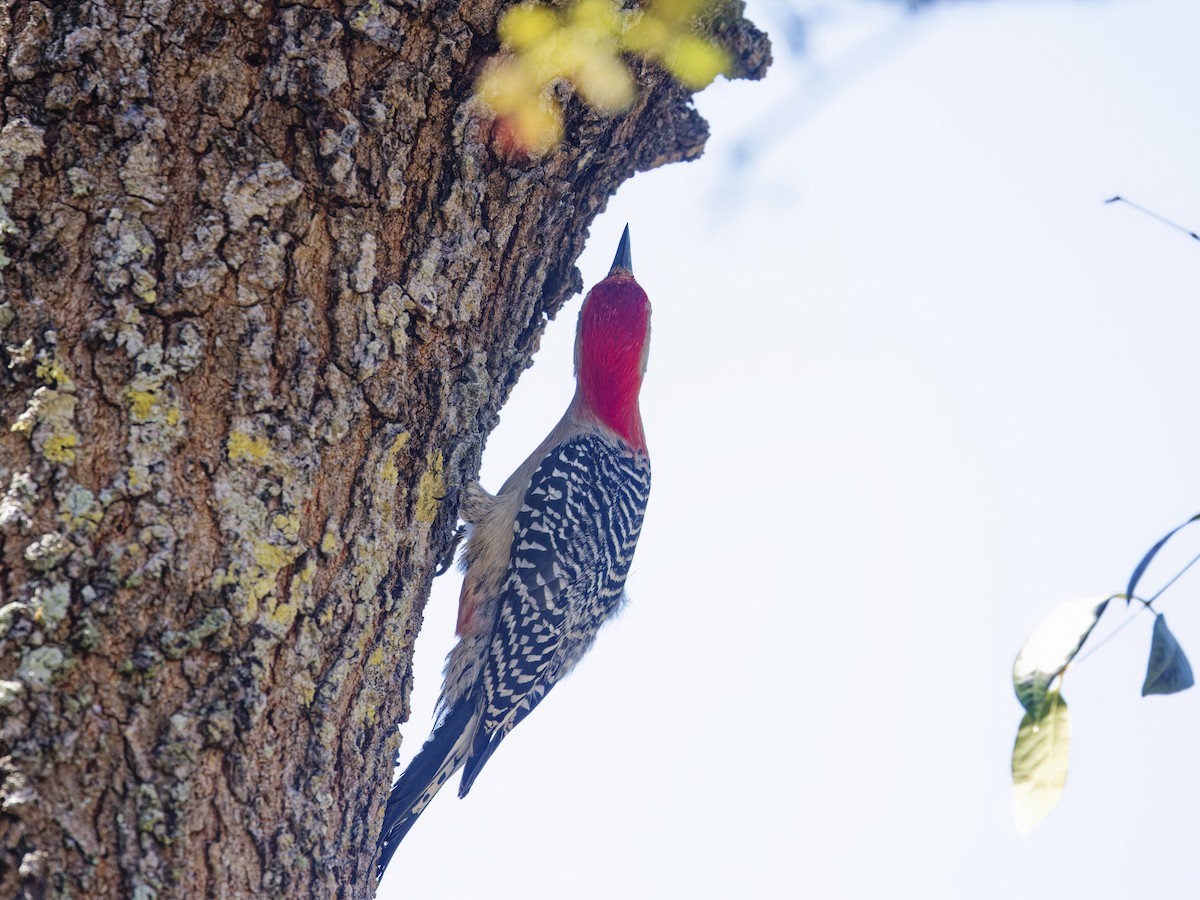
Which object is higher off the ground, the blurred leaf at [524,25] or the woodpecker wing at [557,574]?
the blurred leaf at [524,25]

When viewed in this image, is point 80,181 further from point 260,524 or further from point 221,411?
point 260,524

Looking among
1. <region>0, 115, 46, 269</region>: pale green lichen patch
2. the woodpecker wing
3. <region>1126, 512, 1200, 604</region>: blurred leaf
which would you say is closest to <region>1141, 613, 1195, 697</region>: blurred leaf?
<region>1126, 512, 1200, 604</region>: blurred leaf

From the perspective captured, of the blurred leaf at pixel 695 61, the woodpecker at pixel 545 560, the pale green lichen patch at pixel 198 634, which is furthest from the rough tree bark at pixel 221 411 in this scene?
the woodpecker at pixel 545 560

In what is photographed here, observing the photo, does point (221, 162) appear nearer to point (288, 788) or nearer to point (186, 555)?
point (186, 555)

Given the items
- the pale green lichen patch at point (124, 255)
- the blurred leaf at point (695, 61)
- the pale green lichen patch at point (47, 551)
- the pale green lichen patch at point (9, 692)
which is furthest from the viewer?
the blurred leaf at point (695, 61)

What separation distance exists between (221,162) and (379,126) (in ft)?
1.28

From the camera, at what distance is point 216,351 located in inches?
99.5

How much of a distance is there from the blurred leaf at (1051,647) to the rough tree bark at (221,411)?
59.0 inches

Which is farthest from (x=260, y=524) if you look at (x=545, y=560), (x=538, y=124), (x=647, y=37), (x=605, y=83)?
(x=545, y=560)

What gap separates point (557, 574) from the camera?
15.9 feet

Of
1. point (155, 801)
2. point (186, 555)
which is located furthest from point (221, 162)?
point (155, 801)

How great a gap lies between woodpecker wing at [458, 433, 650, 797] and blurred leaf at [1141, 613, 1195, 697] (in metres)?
3.04

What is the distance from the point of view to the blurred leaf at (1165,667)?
6.37 ft

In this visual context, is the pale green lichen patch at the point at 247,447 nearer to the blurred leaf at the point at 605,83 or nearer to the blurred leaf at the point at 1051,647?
the blurred leaf at the point at 605,83
